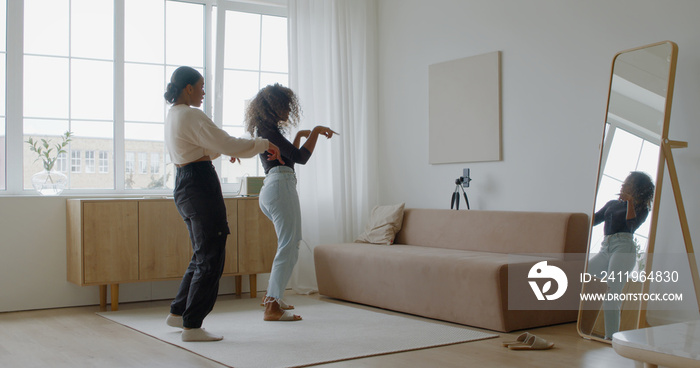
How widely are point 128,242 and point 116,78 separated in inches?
52.3

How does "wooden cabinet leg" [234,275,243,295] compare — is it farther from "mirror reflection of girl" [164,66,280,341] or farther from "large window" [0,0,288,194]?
"mirror reflection of girl" [164,66,280,341]

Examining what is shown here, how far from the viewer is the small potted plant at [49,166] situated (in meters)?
4.67

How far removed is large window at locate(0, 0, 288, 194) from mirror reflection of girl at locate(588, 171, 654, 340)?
2.98 meters

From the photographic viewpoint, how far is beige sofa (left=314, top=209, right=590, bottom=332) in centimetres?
367

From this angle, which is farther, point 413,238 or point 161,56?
point 161,56

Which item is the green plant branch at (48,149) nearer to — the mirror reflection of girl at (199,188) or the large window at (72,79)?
the large window at (72,79)

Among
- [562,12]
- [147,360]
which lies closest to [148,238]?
[147,360]

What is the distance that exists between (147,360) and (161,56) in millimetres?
2918

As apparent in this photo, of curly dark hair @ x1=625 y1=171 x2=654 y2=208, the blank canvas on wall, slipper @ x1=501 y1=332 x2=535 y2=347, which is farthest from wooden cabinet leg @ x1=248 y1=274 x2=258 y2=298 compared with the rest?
curly dark hair @ x1=625 y1=171 x2=654 y2=208

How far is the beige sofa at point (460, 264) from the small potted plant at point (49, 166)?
1866mm

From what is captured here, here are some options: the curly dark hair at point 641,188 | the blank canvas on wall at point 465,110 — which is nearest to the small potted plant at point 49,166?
the blank canvas on wall at point 465,110

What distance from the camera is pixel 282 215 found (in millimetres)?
3840

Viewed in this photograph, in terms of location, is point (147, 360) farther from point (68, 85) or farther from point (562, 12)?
point (562, 12)

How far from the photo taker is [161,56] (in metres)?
5.27
